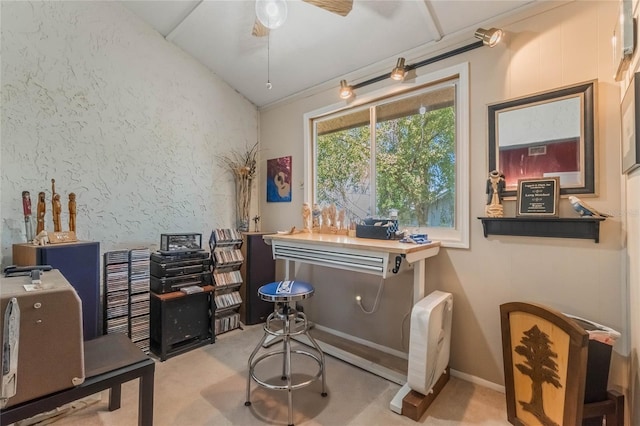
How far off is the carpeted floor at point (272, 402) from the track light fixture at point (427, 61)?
229 cm

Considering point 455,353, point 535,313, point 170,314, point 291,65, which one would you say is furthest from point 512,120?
point 170,314

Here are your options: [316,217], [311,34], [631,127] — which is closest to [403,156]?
[316,217]

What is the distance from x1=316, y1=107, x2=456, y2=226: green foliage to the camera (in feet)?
7.86

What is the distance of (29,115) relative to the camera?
7.35 ft

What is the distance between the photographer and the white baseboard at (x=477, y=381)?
6.68 ft

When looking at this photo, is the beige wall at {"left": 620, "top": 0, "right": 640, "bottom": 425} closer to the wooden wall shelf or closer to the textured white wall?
the wooden wall shelf

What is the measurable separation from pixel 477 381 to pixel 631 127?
1780 millimetres

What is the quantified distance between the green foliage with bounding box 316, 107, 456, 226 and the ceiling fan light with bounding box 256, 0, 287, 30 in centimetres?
136

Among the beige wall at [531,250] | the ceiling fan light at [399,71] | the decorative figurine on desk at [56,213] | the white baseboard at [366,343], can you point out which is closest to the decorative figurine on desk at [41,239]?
the decorative figurine on desk at [56,213]

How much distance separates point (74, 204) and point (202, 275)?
1135 mm

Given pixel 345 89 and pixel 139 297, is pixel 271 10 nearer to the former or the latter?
pixel 345 89

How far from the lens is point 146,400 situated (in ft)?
4.41

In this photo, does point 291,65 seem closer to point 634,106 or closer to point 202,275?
point 202,275

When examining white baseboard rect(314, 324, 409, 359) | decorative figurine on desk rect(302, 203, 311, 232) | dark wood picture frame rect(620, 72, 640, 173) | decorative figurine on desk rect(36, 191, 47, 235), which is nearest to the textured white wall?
decorative figurine on desk rect(36, 191, 47, 235)
